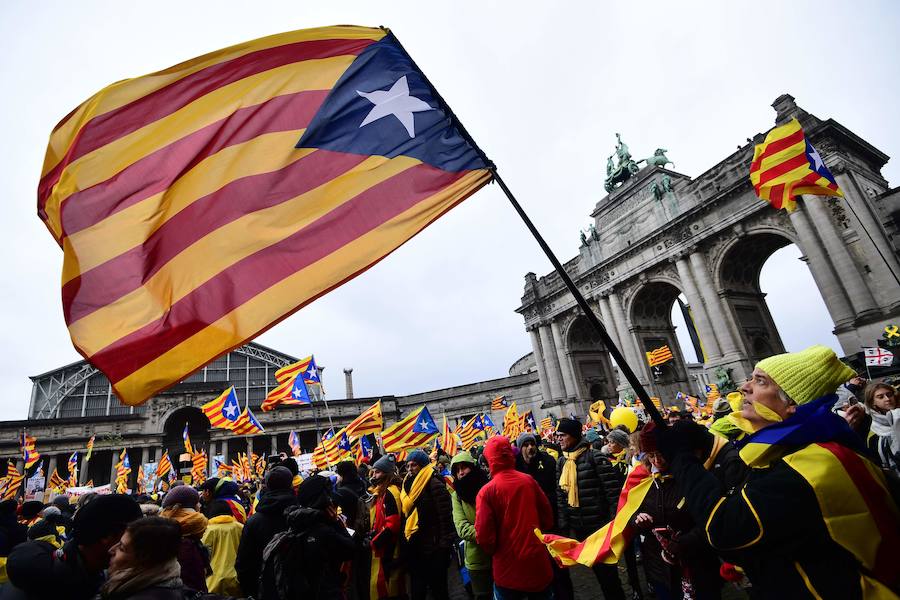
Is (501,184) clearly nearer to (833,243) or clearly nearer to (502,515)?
(502,515)

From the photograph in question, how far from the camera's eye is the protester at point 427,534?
194 inches

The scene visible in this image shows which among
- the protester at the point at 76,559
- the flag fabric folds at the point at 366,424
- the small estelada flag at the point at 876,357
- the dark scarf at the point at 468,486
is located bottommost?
the dark scarf at the point at 468,486

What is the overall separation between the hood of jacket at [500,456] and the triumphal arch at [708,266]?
20.2 metres

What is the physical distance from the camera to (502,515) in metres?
3.82

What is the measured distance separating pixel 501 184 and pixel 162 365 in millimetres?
2619

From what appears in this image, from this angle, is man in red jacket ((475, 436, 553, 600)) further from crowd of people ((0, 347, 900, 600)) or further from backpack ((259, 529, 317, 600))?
backpack ((259, 529, 317, 600))

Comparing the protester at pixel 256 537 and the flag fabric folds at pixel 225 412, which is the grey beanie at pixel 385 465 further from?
the flag fabric folds at pixel 225 412

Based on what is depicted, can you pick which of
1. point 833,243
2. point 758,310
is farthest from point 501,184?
point 758,310

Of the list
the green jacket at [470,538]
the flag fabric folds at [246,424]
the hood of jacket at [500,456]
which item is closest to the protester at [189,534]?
the green jacket at [470,538]

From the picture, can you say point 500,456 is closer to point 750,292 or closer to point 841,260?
point 841,260

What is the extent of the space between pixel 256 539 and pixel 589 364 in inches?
1527

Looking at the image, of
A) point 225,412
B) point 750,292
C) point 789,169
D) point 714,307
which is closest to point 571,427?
point 789,169

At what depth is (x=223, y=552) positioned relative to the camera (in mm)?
4445

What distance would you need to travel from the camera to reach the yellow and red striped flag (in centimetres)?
270
